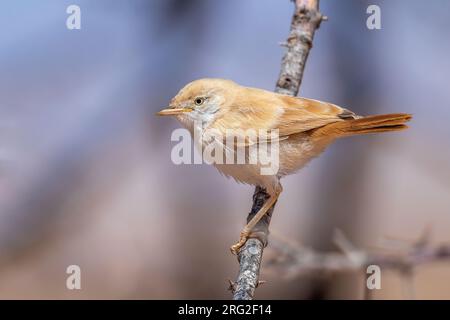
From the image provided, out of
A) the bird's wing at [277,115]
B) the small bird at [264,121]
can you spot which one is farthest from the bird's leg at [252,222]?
the bird's wing at [277,115]

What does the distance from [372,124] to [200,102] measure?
2.93 ft

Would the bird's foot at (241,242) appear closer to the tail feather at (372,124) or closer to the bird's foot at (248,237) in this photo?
the bird's foot at (248,237)

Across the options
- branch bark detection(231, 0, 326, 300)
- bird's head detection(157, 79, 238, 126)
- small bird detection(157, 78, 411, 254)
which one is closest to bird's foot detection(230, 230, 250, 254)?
small bird detection(157, 78, 411, 254)

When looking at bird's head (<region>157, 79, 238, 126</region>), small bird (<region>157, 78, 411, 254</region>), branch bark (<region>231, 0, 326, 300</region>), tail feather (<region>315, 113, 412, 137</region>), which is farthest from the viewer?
branch bark (<region>231, 0, 326, 300</region>)

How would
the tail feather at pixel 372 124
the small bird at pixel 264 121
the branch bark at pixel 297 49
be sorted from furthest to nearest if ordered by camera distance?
the branch bark at pixel 297 49 → the small bird at pixel 264 121 → the tail feather at pixel 372 124

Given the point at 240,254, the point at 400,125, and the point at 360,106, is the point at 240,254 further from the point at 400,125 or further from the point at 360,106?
the point at 360,106

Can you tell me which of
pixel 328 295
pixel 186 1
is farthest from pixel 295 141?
pixel 186 1

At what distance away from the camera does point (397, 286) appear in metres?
4.30

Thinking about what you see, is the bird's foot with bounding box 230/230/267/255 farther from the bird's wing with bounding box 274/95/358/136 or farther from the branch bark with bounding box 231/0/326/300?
the bird's wing with bounding box 274/95/358/136

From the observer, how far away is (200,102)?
2.92 meters

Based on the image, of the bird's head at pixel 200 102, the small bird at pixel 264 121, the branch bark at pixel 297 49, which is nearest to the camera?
the small bird at pixel 264 121

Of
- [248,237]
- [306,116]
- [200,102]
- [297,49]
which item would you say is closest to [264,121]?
[306,116]

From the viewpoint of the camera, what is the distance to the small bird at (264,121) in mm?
2770

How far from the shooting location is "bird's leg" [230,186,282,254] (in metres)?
2.80
